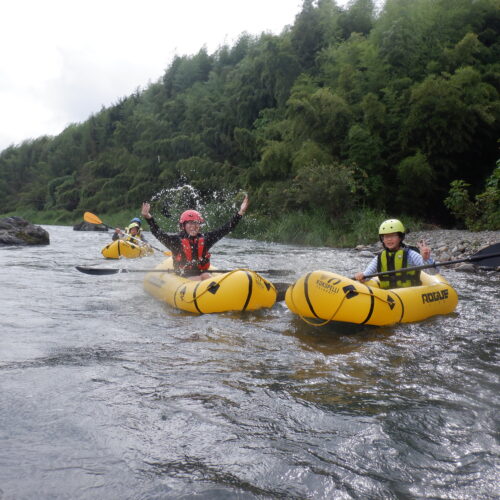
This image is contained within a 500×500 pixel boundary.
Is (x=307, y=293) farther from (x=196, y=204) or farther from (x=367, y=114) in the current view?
(x=196, y=204)

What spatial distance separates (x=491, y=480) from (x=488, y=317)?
10.3ft

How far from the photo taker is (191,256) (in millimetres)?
5793

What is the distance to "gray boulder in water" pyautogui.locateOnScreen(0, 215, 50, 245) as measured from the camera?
13.0m

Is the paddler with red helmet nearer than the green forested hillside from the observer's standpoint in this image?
Yes

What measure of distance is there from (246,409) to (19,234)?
12811 millimetres

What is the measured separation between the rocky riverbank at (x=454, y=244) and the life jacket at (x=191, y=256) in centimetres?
476

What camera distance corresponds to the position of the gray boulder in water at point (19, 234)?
1298 centimetres

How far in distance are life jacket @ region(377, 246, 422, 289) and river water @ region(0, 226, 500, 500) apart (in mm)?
584

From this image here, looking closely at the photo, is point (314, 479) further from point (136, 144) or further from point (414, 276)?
point (136, 144)

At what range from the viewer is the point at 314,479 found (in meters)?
1.88

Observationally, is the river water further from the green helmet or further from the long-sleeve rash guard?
the long-sleeve rash guard

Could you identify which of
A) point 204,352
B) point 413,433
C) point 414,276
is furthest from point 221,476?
point 414,276

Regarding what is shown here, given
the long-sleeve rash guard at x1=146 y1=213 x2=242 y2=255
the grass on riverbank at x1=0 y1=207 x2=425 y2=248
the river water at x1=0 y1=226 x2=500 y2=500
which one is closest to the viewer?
the river water at x1=0 y1=226 x2=500 y2=500

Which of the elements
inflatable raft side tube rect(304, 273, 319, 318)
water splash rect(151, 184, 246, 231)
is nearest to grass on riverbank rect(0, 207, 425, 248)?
water splash rect(151, 184, 246, 231)
